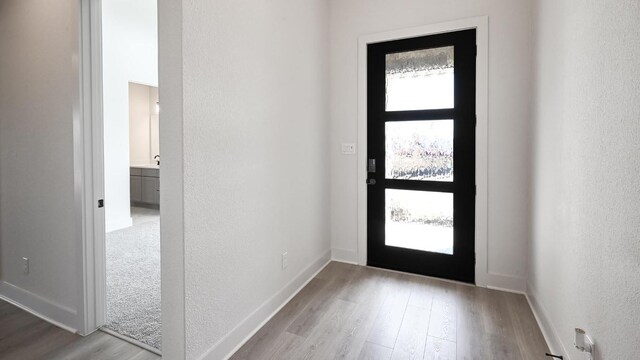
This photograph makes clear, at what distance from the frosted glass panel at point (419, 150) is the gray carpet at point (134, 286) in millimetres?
2326

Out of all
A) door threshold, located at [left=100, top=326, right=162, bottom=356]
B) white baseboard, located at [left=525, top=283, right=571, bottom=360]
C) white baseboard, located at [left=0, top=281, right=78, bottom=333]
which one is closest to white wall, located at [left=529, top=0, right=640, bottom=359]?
white baseboard, located at [left=525, top=283, right=571, bottom=360]

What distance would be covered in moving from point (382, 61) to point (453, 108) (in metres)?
0.83

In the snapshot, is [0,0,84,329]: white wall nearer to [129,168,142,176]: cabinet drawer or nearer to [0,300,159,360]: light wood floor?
[0,300,159,360]: light wood floor

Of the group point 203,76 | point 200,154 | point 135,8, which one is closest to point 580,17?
point 203,76

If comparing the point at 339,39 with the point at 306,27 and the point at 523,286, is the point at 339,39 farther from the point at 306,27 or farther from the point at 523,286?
the point at 523,286

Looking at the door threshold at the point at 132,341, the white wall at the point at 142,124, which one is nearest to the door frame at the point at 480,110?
the door threshold at the point at 132,341

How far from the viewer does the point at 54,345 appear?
1870mm

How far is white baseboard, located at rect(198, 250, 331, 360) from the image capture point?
1719mm

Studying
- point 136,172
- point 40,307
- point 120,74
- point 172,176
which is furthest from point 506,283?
point 136,172

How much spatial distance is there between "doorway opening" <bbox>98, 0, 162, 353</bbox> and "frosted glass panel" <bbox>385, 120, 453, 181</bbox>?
7.83 ft

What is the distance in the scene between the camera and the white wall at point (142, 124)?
6.74 metres

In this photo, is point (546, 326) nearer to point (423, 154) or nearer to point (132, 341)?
point (423, 154)

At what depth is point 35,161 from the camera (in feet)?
7.22

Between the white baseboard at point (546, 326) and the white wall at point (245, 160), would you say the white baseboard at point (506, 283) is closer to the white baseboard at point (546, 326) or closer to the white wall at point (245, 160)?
the white baseboard at point (546, 326)
